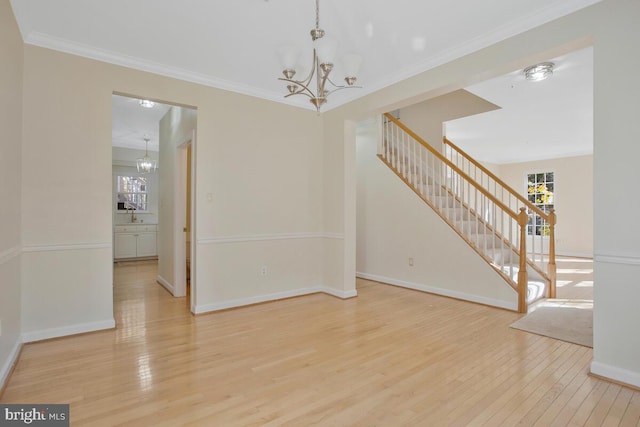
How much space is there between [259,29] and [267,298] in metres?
3.01

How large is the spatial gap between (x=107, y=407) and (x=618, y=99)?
373 cm

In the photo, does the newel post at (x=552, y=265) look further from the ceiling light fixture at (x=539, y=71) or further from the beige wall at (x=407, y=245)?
the ceiling light fixture at (x=539, y=71)

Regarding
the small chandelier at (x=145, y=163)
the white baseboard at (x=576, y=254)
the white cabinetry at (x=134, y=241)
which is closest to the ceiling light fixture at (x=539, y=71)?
the white baseboard at (x=576, y=254)

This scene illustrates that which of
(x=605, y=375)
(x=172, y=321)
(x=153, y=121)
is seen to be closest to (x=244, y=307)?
(x=172, y=321)

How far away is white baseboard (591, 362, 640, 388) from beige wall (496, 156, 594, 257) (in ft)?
24.8

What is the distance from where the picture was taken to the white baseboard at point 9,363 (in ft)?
6.94

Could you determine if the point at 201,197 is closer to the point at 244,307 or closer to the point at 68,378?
the point at 244,307

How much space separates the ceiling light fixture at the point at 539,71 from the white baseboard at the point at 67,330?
509 cm

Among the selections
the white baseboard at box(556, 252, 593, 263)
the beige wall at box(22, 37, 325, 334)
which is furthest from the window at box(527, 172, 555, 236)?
the beige wall at box(22, 37, 325, 334)

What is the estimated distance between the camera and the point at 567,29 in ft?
7.84

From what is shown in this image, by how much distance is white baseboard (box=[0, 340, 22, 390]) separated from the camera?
212cm

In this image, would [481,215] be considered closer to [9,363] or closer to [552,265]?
[552,265]

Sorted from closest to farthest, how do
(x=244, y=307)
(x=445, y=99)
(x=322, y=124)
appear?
(x=244, y=307), (x=322, y=124), (x=445, y=99)

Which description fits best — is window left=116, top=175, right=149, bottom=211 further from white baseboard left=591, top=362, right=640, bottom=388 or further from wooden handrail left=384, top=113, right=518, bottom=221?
white baseboard left=591, top=362, right=640, bottom=388
